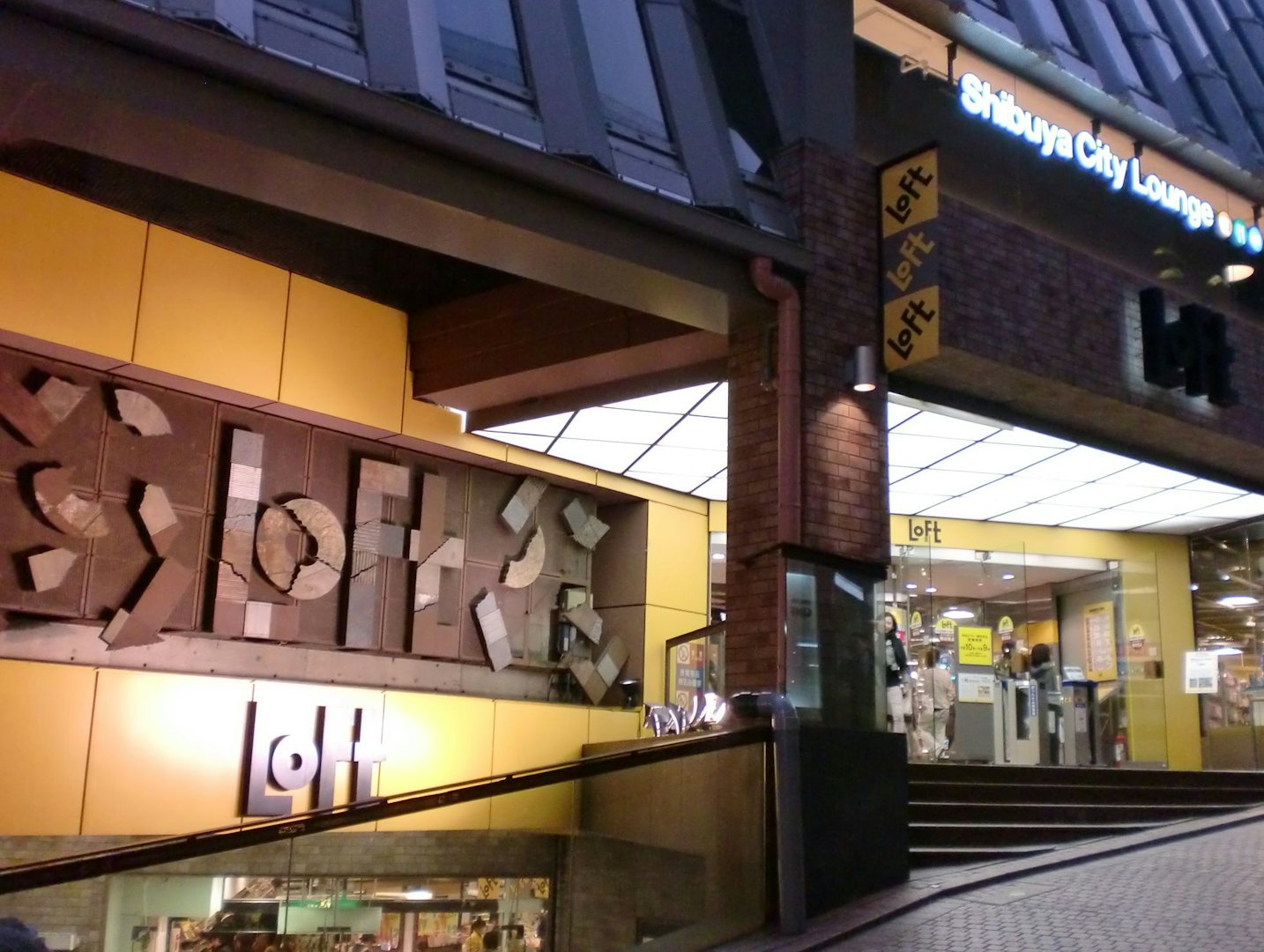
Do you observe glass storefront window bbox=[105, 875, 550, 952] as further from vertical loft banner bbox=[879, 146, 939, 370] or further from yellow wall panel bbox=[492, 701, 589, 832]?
yellow wall panel bbox=[492, 701, 589, 832]

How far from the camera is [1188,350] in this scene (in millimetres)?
11445

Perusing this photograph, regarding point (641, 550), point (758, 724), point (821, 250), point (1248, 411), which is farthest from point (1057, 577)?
point (758, 724)

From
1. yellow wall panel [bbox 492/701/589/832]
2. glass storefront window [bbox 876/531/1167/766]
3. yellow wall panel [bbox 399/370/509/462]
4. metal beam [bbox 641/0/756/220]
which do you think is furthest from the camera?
glass storefront window [bbox 876/531/1167/766]

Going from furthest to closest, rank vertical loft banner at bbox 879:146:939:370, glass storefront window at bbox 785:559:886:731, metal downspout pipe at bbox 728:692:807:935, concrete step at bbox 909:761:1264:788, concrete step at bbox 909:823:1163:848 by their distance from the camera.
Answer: concrete step at bbox 909:761:1264:788 < vertical loft banner at bbox 879:146:939:370 < concrete step at bbox 909:823:1163:848 < glass storefront window at bbox 785:559:886:731 < metal downspout pipe at bbox 728:692:807:935

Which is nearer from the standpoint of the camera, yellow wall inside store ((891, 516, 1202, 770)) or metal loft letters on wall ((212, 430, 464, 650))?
metal loft letters on wall ((212, 430, 464, 650))

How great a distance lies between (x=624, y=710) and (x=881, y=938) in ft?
24.2

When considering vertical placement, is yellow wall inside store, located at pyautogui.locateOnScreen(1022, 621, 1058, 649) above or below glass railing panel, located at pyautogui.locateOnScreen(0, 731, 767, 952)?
above

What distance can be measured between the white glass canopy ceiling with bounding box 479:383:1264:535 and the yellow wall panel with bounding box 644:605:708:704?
4.82 ft

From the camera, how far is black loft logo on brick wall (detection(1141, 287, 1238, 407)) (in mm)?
11203

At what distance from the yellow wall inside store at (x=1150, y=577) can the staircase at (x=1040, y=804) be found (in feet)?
10.7

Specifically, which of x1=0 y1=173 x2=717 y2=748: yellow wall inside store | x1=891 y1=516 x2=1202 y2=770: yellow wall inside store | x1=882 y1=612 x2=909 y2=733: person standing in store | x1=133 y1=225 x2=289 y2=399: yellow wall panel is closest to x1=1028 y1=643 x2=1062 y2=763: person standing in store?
x1=891 y1=516 x2=1202 y2=770: yellow wall inside store

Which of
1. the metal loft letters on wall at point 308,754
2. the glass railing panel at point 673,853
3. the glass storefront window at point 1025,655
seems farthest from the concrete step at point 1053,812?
the metal loft letters on wall at point 308,754

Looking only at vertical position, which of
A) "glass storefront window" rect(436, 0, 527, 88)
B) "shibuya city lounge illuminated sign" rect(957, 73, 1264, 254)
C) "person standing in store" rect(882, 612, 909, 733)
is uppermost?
"shibuya city lounge illuminated sign" rect(957, 73, 1264, 254)

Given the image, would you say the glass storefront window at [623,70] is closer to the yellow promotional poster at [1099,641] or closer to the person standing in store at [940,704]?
the person standing in store at [940,704]
